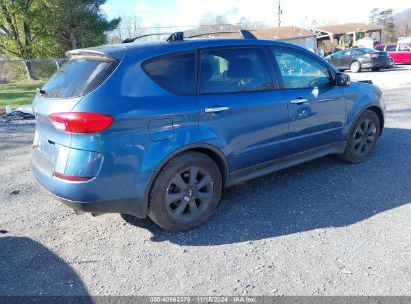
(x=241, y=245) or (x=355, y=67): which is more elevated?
(x=355, y=67)

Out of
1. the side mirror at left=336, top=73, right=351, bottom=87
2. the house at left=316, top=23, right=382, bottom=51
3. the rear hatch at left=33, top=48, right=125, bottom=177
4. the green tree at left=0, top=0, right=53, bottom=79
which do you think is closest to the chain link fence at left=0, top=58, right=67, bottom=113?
the green tree at left=0, top=0, right=53, bottom=79

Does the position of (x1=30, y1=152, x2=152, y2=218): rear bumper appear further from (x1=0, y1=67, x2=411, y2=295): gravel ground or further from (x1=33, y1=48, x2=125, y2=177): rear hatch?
(x1=0, y1=67, x2=411, y2=295): gravel ground

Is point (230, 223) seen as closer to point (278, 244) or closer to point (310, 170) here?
point (278, 244)

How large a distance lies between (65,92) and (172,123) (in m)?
0.96

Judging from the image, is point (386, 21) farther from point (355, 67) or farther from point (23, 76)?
point (23, 76)

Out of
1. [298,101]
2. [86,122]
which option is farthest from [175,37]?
[298,101]

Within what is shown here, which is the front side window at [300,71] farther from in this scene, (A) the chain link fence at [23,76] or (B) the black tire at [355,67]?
(B) the black tire at [355,67]

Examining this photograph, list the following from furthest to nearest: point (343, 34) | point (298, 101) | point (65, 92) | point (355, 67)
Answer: point (343, 34)
point (355, 67)
point (298, 101)
point (65, 92)

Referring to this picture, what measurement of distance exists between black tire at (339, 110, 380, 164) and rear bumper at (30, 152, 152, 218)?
10.1 feet

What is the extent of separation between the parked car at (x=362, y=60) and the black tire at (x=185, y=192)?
2197cm

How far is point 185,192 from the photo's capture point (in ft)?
11.2

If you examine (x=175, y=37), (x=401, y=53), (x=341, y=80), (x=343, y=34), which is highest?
(x=343, y=34)

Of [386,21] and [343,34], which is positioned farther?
[386,21]

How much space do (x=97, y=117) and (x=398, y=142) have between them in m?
5.16
